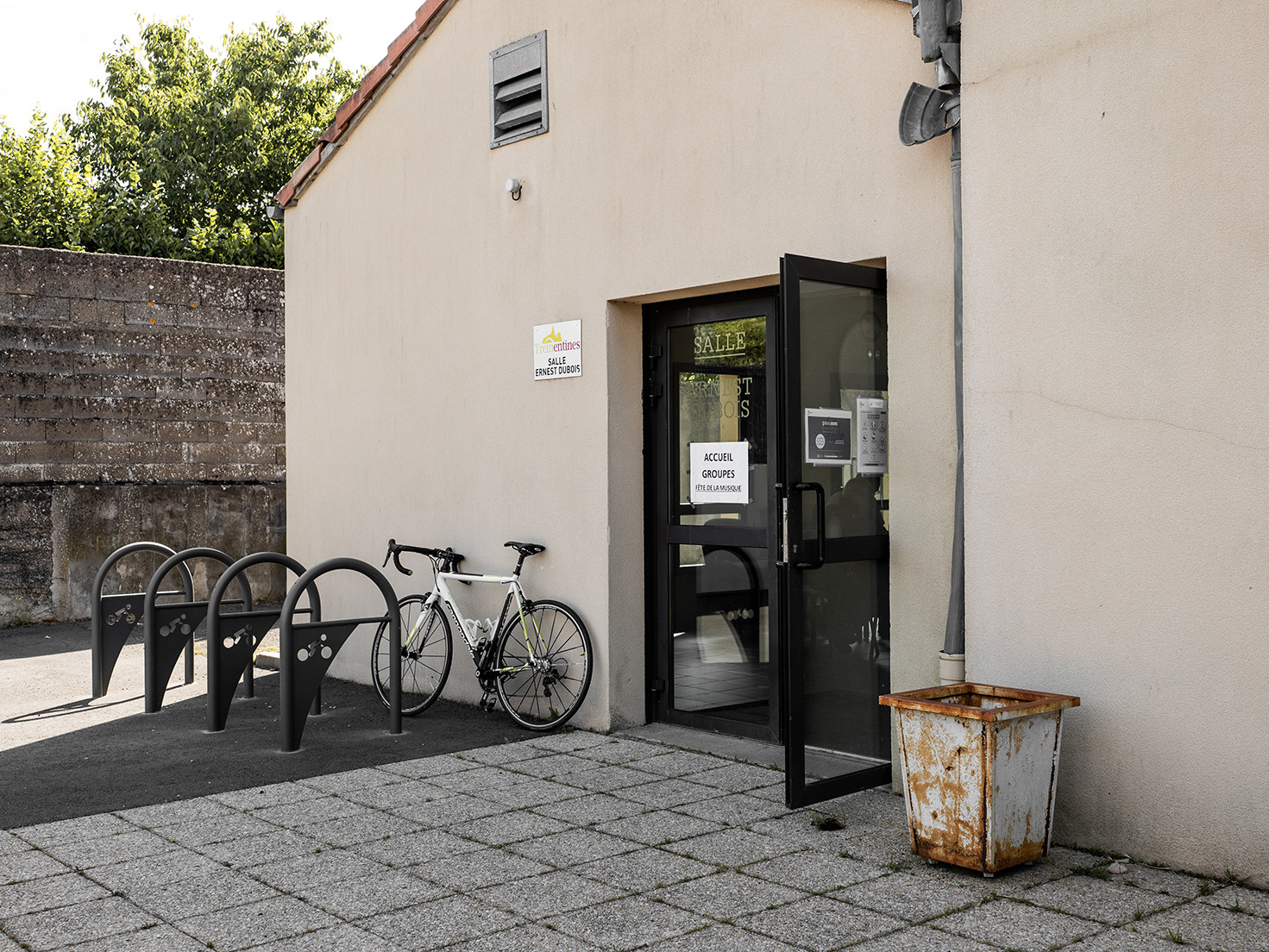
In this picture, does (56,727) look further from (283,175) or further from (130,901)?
(283,175)

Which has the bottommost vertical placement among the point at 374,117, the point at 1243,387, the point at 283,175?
the point at 1243,387

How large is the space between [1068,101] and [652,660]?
3.58 m

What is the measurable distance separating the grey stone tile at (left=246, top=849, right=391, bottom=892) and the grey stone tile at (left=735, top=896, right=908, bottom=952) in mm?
1369

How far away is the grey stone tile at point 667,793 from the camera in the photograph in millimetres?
5000

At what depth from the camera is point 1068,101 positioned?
14.1 feet

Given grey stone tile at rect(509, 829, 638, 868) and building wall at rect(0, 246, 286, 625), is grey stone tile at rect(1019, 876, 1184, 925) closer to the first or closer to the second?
grey stone tile at rect(509, 829, 638, 868)

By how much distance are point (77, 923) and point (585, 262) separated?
4.09 meters

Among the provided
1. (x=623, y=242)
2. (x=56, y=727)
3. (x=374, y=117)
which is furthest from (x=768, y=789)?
(x=374, y=117)

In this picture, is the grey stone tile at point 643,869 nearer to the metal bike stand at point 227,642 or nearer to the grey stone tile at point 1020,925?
the grey stone tile at point 1020,925

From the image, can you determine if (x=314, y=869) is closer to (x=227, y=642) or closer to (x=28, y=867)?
(x=28, y=867)

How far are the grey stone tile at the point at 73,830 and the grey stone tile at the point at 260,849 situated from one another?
0.51 m

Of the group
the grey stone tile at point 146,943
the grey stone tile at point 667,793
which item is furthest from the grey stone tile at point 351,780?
the grey stone tile at point 146,943

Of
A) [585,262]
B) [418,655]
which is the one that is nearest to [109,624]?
[418,655]

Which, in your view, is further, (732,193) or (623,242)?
(623,242)
